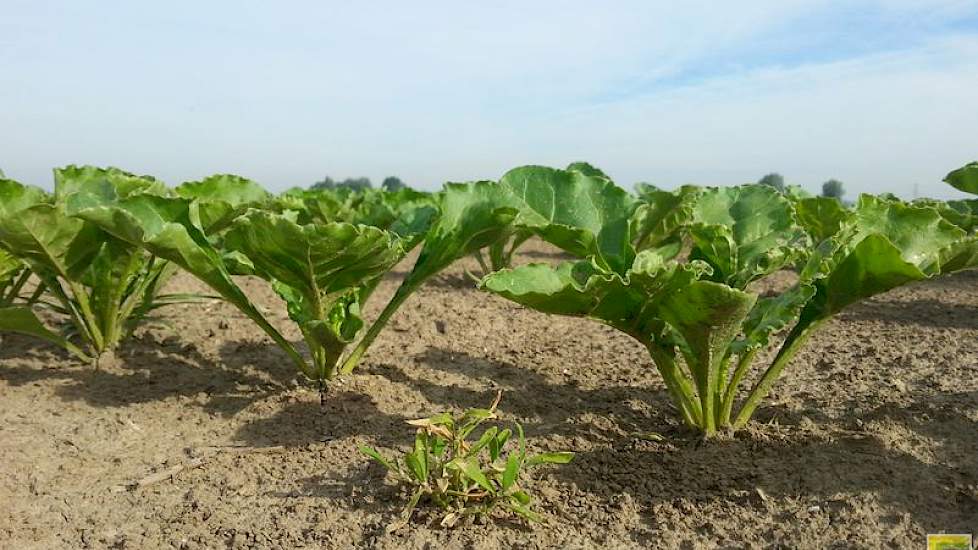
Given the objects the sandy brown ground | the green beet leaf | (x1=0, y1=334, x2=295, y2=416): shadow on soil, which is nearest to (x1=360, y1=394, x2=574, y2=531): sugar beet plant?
the sandy brown ground

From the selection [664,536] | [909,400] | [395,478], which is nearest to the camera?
[664,536]

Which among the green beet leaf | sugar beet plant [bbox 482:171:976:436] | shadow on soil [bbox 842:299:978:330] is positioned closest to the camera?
sugar beet plant [bbox 482:171:976:436]

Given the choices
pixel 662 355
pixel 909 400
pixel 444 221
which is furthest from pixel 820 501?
pixel 444 221

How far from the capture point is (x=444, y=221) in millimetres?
2760

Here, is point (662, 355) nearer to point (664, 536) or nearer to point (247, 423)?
point (664, 536)

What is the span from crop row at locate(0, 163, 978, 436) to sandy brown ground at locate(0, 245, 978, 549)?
0.21 metres

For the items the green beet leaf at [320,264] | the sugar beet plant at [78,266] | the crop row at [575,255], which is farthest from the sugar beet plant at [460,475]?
the sugar beet plant at [78,266]

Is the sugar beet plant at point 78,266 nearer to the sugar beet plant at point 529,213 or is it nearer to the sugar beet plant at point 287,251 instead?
the sugar beet plant at point 287,251

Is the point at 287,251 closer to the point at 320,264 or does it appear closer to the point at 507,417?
the point at 320,264

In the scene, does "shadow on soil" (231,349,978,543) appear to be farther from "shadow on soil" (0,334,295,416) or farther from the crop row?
"shadow on soil" (0,334,295,416)

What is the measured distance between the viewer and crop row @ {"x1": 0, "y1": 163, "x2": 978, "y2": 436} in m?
2.01

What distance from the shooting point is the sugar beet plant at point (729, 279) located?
1.95m

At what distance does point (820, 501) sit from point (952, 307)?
2887mm

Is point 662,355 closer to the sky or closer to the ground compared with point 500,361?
closer to the sky
